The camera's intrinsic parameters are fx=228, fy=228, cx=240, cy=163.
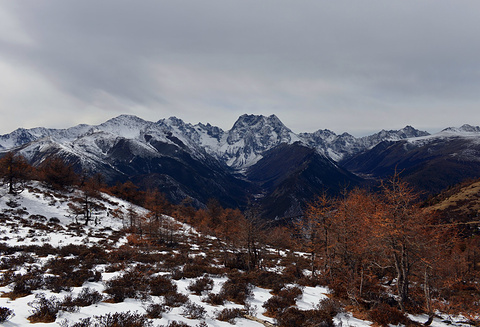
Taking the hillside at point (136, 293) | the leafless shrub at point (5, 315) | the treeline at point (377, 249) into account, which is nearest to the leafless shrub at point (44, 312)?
the hillside at point (136, 293)

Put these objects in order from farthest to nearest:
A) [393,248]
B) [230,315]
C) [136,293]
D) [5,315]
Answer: [393,248] → [136,293] → [230,315] → [5,315]

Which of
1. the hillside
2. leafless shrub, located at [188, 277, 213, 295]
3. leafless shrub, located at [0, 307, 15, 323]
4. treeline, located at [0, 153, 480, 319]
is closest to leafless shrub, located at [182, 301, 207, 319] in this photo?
the hillside

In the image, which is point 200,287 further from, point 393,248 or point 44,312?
point 393,248

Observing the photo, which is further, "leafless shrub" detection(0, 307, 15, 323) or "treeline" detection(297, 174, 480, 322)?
"treeline" detection(297, 174, 480, 322)

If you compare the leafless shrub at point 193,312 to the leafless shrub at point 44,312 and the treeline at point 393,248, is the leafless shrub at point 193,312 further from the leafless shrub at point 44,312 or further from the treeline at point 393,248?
the treeline at point 393,248

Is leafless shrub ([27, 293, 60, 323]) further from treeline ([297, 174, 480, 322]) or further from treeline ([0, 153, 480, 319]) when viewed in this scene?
treeline ([297, 174, 480, 322])

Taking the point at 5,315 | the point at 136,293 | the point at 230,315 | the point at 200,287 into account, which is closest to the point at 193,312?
the point at 230,315

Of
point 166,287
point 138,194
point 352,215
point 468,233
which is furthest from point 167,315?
point 468,233

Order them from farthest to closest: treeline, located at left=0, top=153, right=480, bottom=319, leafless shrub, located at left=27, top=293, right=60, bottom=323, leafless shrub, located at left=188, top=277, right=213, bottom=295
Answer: treeline, located at left=0, top=153, right=480, bottom=319 → leafless shrub, located at left=188, top=277, right=213, bottom=295 → leafless shrub, located at left=27, top=293, right=60, bottom=323

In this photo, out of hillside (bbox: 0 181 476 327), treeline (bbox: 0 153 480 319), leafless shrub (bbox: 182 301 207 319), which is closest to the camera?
hillside (bbox: 0 181 476 327)

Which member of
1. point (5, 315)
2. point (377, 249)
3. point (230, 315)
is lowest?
point (230, 315)

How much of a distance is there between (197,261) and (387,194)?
1742 cm

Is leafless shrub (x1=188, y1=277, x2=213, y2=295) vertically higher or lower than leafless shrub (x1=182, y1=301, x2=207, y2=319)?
lower

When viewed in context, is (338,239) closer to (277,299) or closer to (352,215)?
(352,215)
